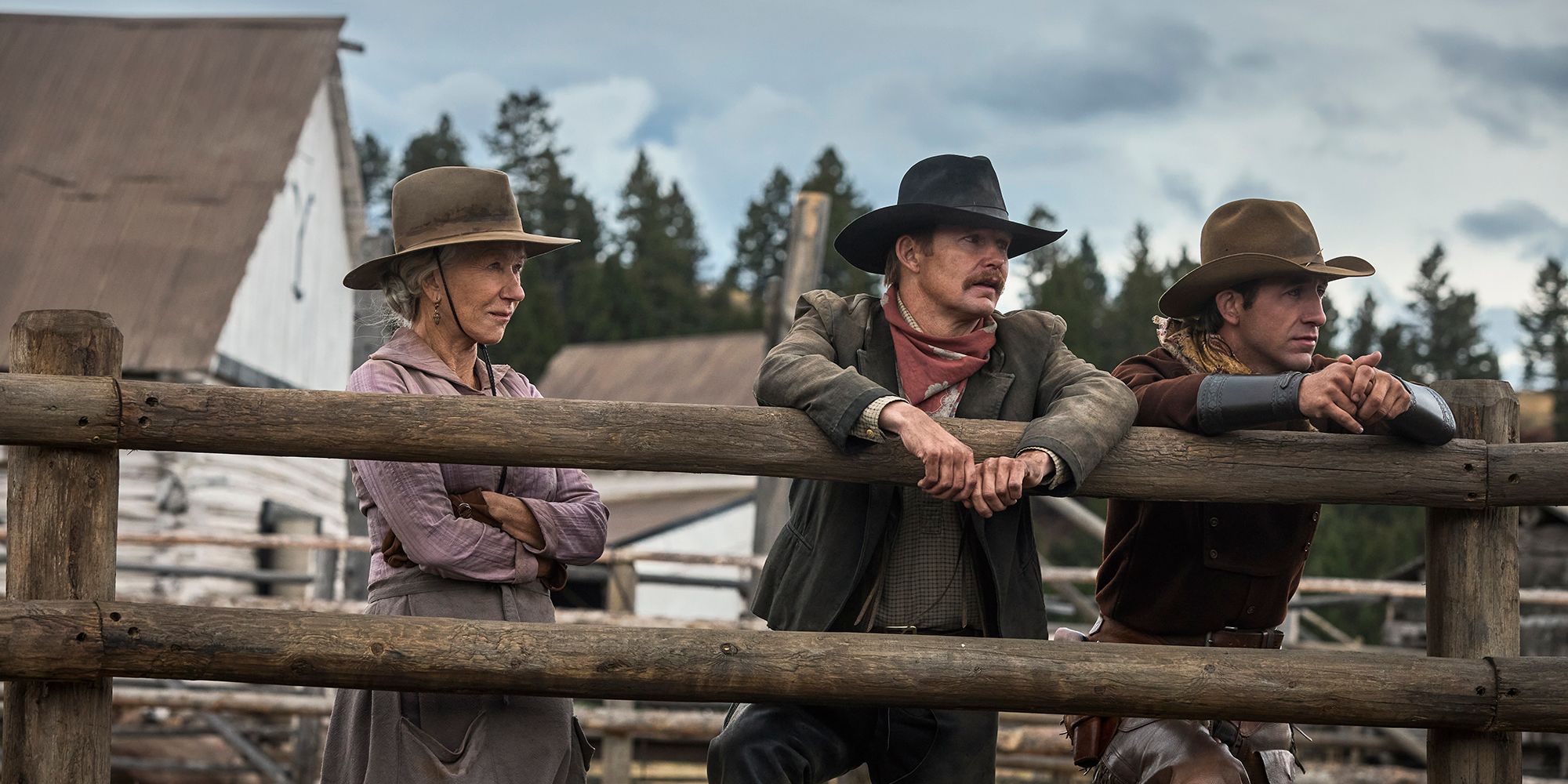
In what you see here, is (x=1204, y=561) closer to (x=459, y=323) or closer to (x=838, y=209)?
(x=459, y=323)

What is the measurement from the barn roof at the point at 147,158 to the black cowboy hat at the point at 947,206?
10.8 meters

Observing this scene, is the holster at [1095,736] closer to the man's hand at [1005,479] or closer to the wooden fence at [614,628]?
the wooden fence at [614,628]

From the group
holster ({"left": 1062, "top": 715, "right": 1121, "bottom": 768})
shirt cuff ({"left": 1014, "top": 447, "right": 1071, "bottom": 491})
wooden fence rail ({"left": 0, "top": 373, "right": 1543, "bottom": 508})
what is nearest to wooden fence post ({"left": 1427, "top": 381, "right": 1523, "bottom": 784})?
wooden fence rail ({"left": 0, "top": 373, "right": 1543, "bottom": 508})

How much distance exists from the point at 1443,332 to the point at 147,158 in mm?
37793

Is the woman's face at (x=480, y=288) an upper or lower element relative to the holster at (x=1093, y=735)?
upper

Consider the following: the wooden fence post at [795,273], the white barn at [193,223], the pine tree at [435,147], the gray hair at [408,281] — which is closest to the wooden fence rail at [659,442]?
the gray hair at [408,281]

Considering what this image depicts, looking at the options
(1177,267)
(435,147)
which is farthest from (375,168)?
(1177,267)

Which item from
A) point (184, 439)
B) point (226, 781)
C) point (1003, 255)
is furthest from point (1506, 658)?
point (226, 781)

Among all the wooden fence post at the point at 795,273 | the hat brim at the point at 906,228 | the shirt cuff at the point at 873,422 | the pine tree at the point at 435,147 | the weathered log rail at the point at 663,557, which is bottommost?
the weathered log rail at the point at 663,557

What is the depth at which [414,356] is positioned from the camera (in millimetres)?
3400

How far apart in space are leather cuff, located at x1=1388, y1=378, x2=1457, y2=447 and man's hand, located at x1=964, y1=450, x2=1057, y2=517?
32.1 inches

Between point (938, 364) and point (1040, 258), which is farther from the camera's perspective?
point (1040, 258)

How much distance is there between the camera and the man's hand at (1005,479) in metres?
3.02

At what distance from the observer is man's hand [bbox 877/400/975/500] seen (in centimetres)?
301
